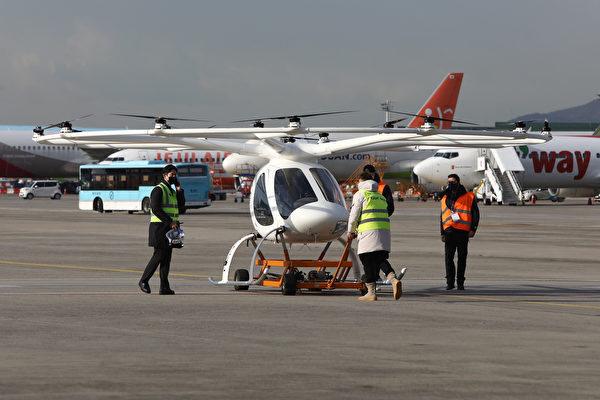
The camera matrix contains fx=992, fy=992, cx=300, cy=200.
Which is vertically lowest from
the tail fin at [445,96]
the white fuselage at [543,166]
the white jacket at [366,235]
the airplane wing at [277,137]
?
the white jacket at [366,235]

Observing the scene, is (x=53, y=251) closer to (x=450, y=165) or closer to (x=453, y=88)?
(x=450, y=165)

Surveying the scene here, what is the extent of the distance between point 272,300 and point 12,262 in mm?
10464

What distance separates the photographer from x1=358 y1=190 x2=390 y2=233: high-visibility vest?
56.9 ft

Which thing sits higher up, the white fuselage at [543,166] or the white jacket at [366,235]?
the white fuselage at [543,166]

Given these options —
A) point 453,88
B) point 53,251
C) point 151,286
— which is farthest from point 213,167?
point 151,286

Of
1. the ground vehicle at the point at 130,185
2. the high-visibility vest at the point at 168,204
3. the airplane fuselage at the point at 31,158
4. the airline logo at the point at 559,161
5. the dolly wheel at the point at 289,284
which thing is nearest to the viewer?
the dolly wheel at the point at 289,284

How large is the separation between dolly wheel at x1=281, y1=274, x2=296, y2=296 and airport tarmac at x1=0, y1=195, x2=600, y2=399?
0.74ft

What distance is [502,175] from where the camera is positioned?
249 feet

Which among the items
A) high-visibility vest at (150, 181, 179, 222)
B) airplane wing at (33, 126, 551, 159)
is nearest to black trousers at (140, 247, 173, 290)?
high-visibility vest at (150, 181, 179, 222)

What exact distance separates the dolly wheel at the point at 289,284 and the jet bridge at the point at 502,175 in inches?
2325

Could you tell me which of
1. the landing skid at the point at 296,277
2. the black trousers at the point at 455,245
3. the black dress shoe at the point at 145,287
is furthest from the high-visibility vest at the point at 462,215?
the black dress shoe at the point at 145,287

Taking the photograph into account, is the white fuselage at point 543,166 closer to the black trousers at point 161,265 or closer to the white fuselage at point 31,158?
the white fuselage at point 31,158

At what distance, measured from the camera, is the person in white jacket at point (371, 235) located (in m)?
17.1

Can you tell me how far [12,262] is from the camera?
82.3ft
